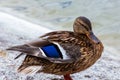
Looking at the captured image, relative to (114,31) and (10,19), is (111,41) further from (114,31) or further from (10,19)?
(10,19)

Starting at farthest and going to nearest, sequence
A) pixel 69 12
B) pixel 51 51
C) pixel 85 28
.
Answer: pixel 69 12 → pixel 85 28 → pixel 51 51

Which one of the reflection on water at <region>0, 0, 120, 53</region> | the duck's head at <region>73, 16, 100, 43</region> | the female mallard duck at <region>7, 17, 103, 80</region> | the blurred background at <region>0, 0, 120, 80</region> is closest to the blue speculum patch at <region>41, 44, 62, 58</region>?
the female mallard duck at <region>7, 17, 103, 80</region>

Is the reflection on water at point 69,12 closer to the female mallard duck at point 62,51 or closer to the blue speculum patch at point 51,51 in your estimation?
the female mallard duck at point 62,51

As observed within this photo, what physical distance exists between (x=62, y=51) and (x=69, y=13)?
8.92 m

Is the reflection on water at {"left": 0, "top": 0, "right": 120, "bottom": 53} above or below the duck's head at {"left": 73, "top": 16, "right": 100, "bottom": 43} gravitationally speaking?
below

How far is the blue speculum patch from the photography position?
15.9 ft

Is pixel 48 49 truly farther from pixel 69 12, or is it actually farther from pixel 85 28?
pixel 69 12

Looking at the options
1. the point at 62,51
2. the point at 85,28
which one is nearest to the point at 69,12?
the point at 85,28

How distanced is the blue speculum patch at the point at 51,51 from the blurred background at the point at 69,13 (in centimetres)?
604

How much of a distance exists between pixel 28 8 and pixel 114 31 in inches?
131

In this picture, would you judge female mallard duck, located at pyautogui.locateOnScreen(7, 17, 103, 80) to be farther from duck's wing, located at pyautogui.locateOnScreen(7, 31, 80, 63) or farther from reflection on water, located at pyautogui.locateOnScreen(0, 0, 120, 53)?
reflection on water, located at pyautogui.locateOnScreen(0, 0, 120, 53)

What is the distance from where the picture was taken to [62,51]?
195 inches

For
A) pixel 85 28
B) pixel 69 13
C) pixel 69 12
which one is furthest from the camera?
pixel 69 12

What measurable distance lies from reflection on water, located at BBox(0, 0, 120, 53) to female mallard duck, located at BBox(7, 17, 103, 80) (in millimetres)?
5834
